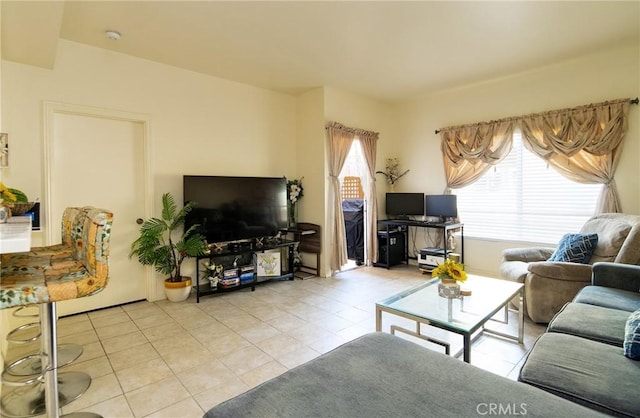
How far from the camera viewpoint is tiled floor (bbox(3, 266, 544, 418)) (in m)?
1.96

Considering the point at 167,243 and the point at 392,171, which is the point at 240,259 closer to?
the point at 167,243

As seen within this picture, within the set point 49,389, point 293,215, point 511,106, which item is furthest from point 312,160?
point 49,389

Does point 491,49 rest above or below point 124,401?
above

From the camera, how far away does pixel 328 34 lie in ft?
10.2

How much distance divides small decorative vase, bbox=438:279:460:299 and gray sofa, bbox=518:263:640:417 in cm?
56

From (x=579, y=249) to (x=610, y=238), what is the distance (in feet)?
0.89

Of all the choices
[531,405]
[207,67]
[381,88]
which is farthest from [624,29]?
[207,67]

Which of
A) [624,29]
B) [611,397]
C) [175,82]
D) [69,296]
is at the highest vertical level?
[624,29]

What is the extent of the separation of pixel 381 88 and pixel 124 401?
4.64 meters

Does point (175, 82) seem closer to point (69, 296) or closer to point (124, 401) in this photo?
point (69, 296)

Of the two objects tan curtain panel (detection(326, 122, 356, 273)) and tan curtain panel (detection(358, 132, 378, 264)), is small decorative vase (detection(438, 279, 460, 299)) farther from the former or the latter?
tan curtain panel (detection(358, 132, 378, 264))

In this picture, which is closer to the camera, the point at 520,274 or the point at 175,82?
the point at 520,274

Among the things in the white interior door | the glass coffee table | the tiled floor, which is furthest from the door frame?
the glass coffee table

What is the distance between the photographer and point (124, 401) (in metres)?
1.90
